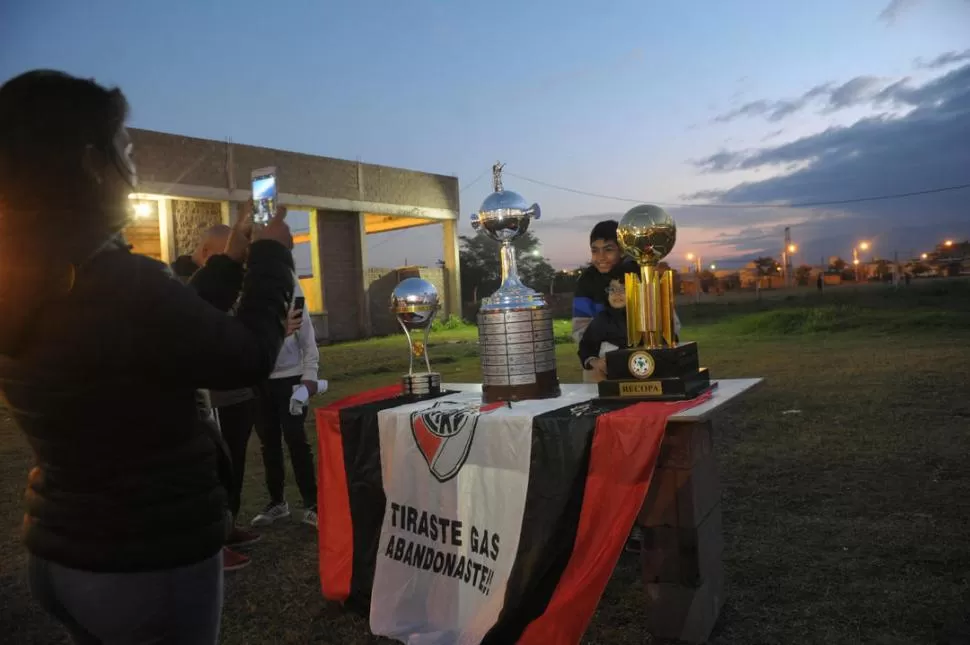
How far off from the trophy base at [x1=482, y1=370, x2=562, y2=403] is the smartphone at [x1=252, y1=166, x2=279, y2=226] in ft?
4.74

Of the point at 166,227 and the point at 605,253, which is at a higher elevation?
the point at 166,227

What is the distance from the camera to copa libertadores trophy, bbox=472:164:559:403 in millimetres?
2955

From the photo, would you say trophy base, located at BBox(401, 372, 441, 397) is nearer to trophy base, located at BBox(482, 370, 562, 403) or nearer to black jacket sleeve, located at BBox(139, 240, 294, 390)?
trophy base, located at BBox(482, 370, 562, 403)

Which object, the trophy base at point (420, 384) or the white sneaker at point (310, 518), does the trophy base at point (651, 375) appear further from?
the white sneaker at point (310, 518)

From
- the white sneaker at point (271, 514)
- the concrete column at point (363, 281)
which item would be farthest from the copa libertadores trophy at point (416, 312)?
the concrete column at point (363, 281)

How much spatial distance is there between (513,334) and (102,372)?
1.92 metres

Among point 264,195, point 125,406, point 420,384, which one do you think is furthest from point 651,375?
point 125,406

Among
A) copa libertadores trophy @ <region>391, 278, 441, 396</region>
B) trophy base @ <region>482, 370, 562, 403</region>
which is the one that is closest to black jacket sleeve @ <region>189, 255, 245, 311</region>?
trophy base @ <region>482, 370, 562, 403</region>

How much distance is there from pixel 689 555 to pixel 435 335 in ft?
70.3

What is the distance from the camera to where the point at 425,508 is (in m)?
3.01

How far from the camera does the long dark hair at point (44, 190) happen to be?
1.18 m

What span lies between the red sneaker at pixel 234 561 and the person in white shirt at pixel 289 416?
22.7 inches

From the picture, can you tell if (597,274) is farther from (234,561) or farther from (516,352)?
(234,561)

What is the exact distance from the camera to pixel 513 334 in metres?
2.97
